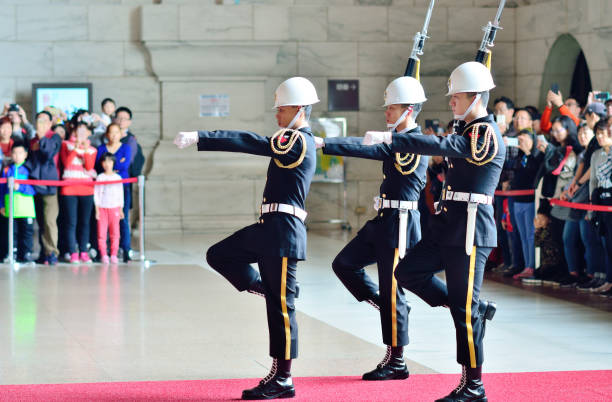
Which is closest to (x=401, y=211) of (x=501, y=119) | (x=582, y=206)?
(x=582, y=206)

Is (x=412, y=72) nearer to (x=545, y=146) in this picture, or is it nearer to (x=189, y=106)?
(x=545, y=146)

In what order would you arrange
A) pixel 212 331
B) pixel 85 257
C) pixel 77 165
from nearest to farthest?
1. pixel 212 331
2. pixel 77 165
3. pixel 85 257

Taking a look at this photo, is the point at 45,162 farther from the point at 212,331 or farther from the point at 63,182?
the point at 212,331

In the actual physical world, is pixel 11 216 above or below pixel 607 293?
above

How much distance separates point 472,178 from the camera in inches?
215

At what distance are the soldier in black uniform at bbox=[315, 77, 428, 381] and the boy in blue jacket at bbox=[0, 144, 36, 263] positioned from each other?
6.24m

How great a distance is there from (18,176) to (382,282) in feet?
21.7

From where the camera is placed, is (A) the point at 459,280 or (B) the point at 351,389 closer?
(A) the point at 459,280

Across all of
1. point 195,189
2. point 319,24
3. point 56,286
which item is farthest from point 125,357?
point 319,24

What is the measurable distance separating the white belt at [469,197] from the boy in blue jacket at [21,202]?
23.3 feet

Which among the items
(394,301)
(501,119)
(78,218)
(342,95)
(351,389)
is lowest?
(351,389)

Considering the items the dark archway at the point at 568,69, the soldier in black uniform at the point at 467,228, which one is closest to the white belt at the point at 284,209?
the soldier in black uniform at the point at 467,228

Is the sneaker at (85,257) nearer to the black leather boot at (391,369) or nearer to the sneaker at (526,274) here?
the sneaker at (526,274)

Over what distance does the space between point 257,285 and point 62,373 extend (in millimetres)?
1349
